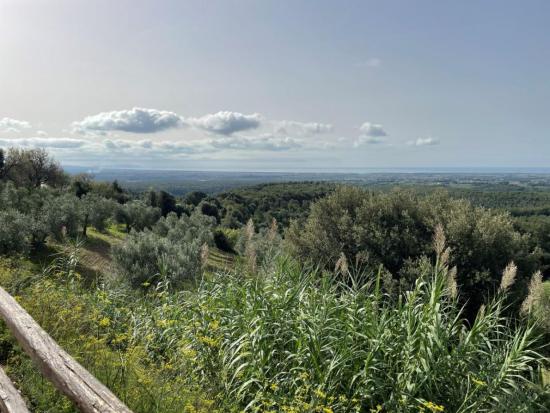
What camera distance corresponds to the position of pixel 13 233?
1780 cm

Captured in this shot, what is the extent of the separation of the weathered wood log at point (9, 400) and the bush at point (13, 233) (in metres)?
17.0

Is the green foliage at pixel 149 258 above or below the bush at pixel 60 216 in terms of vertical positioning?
below

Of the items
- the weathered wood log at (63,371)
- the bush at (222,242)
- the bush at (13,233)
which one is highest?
the weathered wood log at (63,371)

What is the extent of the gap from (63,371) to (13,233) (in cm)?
1785

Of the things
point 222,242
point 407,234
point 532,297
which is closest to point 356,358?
point 532,297

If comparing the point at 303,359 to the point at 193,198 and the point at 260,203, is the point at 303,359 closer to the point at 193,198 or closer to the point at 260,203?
the point at 260,203

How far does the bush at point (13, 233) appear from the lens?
17.4m

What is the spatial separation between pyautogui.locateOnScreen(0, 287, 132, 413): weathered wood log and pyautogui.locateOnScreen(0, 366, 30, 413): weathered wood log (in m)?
0.24

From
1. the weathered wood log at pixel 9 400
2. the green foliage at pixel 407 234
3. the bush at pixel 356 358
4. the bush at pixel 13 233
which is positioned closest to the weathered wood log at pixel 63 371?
the weathered wood log at pixel 9 400

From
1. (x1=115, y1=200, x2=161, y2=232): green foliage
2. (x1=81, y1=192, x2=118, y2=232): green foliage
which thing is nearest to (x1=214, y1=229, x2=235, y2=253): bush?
(x1=115, y1=200, x2=161, y2=232): green foliage

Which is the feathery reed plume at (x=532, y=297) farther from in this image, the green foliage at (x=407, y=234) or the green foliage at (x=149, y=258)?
the green foliage at (x=149, y=258)

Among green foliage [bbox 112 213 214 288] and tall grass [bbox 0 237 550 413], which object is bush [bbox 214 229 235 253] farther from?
tall grass [bbox 0 237 550 413]

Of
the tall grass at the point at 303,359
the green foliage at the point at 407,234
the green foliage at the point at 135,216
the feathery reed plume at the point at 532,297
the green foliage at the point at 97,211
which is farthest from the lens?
the green foliage at the point at 135,216

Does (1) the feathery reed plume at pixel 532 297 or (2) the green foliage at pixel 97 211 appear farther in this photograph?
(2) the green foliage at pixel 97 211
